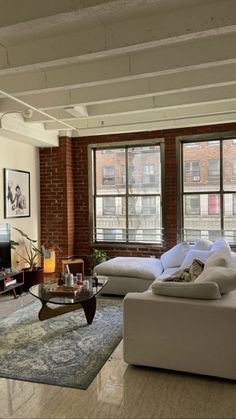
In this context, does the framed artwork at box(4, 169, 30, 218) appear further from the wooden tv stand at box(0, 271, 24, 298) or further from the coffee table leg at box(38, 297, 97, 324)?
the coffee table leg at box(38, 297, 97, 324)

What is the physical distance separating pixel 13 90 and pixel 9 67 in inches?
27.7

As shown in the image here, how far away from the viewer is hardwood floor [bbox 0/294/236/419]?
6.93 ft

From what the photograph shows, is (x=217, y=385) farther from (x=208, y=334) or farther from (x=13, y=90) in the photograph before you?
(x=13, y=90)

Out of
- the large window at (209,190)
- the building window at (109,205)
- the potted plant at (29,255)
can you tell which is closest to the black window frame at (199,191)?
the large window at (209,190)

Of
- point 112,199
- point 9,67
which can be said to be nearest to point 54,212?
point 112,199

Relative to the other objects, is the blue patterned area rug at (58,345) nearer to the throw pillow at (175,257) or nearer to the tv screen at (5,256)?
the tv screen at (5,256)

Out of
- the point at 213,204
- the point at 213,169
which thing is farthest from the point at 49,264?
the point at 213,169

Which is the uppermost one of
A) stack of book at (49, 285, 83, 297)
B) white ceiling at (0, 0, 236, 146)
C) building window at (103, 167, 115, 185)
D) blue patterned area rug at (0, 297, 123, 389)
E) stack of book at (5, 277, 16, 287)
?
white ceiling at (0, 0, 236, 146)

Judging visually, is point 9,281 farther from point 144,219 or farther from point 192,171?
point 192,171

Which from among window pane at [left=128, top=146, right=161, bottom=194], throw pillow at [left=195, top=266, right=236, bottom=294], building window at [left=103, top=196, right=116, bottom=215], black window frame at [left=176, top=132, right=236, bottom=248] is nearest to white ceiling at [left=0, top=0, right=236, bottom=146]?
black window frame at [left=176, top=132, right=236, bottom=248]

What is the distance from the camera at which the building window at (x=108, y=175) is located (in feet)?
19.9

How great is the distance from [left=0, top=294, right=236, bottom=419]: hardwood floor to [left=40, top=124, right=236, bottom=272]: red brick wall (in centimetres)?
330

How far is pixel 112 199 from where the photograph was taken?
6.11 m

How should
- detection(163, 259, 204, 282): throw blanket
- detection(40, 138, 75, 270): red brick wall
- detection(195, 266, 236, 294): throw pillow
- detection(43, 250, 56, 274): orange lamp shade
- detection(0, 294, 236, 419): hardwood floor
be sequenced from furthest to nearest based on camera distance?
detection(40, 138, 75, 270): red brick wall → detection(43, 250, 56, 274): orange lamp shade → detection(163, 259, 204, 282): throw blanket → detection(195, 266, 236, 294): throw pillow → detection(0, 294, 236, 419): hardwood floor
